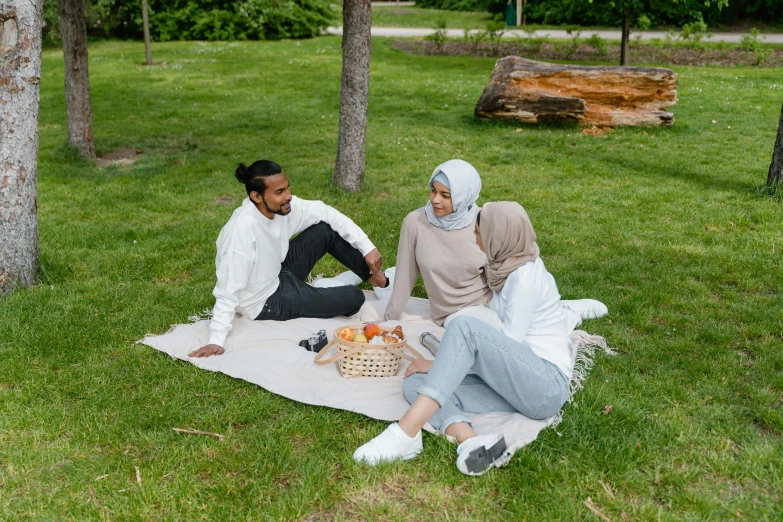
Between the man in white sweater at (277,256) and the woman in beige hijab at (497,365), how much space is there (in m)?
1.42

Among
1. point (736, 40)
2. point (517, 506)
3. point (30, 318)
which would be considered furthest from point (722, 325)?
point (736, 40)

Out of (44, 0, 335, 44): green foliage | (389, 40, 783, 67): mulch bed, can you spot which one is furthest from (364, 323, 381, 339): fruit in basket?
(44, 0, 335, 44): green foliage

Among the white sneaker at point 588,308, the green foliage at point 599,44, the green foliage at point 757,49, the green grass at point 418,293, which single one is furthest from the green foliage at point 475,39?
the white sneaker at point 588,308

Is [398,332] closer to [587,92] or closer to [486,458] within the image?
[486,458]

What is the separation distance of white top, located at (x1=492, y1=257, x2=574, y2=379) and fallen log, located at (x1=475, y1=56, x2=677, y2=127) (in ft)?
28.1

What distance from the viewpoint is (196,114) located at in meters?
13.8

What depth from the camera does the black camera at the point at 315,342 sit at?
16.2 ft

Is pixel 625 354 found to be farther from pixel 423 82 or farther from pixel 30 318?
pixel 423 82

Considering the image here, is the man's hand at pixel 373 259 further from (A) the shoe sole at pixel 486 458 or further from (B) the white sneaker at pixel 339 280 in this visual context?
(A) the shoe sole at pixel 486 458

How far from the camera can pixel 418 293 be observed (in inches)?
243

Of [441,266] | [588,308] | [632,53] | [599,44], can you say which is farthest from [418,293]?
[632,53]

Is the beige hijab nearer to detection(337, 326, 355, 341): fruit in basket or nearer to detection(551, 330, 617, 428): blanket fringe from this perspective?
detection(551, 330, 617, 428): blanket fringe

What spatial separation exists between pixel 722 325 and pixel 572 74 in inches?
295

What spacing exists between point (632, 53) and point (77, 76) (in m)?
15.3
